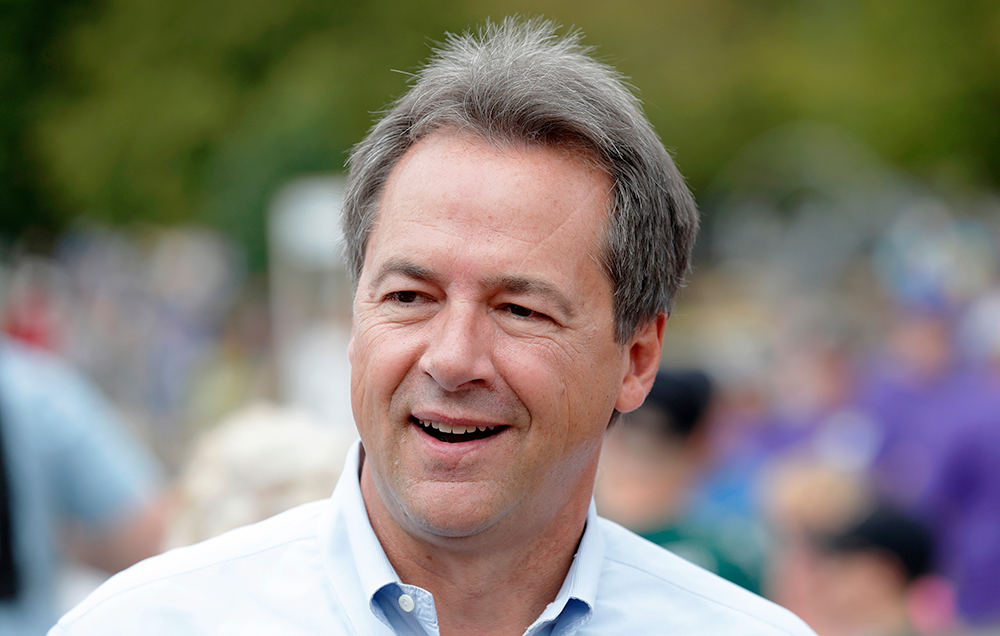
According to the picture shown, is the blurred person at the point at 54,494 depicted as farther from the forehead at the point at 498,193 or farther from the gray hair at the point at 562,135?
the forehead at the point at 498,193

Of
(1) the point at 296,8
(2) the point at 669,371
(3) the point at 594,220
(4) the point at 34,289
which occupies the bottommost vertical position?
(4) the point at 34,289

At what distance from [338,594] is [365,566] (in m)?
0.07

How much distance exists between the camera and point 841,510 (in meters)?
4.55

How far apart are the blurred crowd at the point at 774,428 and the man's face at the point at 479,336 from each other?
50 centimetres

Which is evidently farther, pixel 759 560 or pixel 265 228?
pixel 265 228

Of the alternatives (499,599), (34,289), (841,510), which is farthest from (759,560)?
(34,289)

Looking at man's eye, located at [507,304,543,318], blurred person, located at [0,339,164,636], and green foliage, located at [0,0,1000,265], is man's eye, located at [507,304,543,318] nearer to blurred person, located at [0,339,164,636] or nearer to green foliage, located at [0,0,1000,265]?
blurred person, located at [0,339,164,636]

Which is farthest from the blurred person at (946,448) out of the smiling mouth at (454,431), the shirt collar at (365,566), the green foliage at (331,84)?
the smiling mouth at (454,431)

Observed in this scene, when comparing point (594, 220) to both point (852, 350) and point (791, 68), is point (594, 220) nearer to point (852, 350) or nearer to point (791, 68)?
point (852, 350)

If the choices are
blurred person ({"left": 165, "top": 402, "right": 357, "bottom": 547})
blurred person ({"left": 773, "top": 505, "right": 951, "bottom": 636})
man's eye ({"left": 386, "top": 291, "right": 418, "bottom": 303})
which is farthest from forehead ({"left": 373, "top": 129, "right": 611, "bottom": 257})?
blurred person ({"left": 773, "top": 505, "right": 951, "bottom": 636})

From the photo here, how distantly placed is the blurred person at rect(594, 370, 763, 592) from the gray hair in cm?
202

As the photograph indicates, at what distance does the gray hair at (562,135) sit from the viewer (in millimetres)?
2125

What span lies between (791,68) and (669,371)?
30323mm

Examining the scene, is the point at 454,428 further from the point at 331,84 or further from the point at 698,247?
the point at 698,247
